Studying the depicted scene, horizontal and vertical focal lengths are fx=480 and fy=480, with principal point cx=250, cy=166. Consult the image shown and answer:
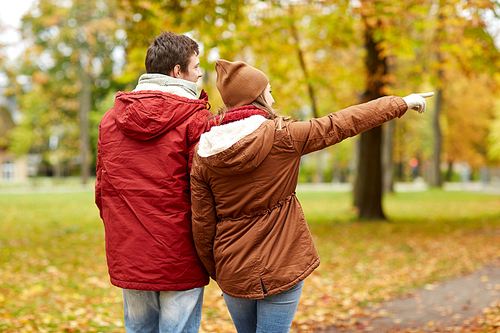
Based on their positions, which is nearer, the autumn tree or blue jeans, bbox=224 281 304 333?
blue jeans, bbox=224 281 304 333

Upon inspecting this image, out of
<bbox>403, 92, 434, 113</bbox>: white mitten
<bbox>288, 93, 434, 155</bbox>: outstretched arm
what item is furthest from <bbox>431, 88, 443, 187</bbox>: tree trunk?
<bbox>288, 93, 434, 155</bbox>: outstretched arm

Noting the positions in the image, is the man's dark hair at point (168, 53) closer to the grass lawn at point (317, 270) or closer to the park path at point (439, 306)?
the grass lawn at point (317, 270)

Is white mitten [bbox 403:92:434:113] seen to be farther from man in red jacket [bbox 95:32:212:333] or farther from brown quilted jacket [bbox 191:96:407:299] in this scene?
man in red jacket [bbox 95:32:212:333]

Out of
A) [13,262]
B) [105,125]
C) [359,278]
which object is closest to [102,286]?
[13,262]

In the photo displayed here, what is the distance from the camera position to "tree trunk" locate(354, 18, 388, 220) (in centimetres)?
1226

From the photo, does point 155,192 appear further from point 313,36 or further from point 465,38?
point 313,36

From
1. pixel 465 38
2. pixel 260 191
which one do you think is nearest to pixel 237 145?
pixel 260 191

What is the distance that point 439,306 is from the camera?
5559 millimetres

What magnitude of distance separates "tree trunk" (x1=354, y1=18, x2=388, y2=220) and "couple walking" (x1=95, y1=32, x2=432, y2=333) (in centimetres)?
1043

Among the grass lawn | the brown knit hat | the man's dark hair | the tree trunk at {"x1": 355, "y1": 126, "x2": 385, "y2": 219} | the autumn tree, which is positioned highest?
the autumn tree

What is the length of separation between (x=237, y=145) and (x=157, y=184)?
17.5 inches

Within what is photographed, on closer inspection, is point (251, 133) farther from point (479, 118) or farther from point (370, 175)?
point (479, 118)

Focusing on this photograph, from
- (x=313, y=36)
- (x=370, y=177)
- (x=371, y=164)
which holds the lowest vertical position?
(x=370, y=177)

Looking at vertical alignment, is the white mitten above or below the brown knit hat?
below
